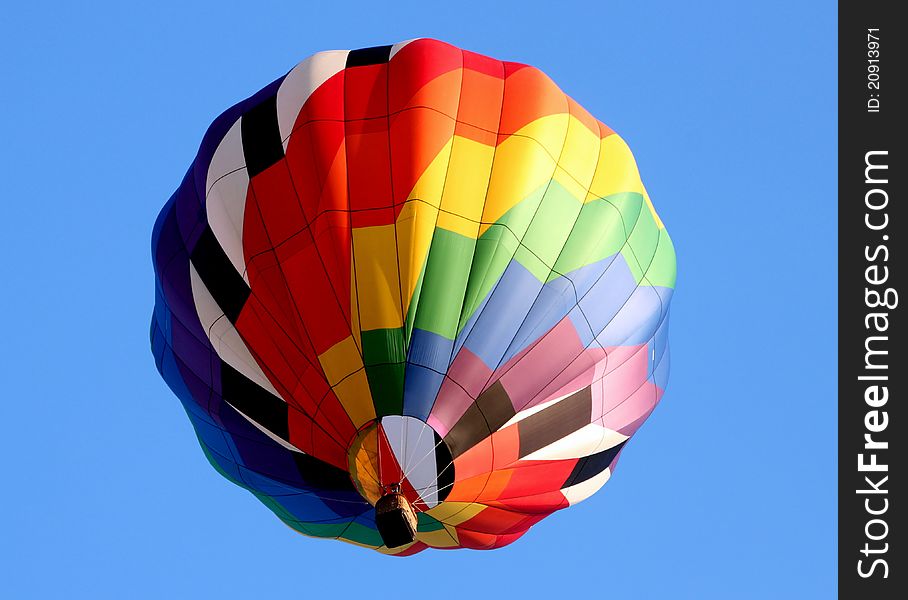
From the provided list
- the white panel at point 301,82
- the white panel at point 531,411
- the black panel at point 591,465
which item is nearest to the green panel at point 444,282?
the white panel at point 531,411

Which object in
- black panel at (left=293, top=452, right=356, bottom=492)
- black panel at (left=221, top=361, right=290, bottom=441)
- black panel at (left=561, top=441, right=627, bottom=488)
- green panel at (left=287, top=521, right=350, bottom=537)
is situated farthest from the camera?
green panel at (left=287, top=521, right=350, bottom=537)

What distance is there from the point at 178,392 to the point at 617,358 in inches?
145

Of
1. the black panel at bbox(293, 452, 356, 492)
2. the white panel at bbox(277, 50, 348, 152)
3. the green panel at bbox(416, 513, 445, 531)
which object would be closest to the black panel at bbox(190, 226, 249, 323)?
the white panel at bbox(277, 50, 348, 152)

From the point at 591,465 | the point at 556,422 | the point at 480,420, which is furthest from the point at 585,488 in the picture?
the point at 480,420

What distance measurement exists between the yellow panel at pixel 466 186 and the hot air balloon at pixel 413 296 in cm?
2

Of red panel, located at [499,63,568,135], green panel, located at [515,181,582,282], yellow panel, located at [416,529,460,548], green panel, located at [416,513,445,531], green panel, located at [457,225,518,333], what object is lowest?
green panel, located at [416,513,445,531]

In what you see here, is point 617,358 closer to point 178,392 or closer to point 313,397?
point 313,397

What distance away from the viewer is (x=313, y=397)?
1388 centimetres

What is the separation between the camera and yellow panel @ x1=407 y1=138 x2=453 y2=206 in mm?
13852

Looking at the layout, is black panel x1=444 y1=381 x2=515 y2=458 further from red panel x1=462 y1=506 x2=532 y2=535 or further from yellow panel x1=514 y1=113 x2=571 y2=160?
yellow panel x1=514 y1=113 x2=571 y2=160

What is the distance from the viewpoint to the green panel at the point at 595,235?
1422 cm

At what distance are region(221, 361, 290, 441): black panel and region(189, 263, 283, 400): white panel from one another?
57 mm

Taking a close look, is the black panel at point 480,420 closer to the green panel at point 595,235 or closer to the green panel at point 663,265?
the green panel at point 595,235

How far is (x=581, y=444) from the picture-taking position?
48.8ft
